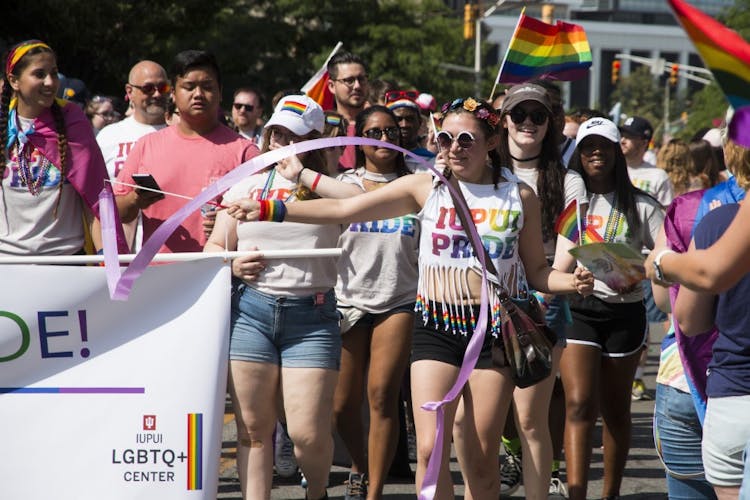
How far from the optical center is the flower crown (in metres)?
5.50

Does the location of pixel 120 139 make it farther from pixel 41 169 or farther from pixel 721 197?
pixel 721 197

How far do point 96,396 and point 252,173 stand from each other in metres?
1.11

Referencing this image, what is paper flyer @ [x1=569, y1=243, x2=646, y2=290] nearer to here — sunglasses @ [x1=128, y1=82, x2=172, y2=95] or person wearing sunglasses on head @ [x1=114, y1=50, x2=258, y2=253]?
person wearing sunglasses on head @ [x1=114, y1=50, x2=258, y2=253]

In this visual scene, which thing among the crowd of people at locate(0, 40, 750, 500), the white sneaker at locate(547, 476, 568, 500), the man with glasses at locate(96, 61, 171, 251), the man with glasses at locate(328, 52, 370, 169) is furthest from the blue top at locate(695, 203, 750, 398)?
the man with glasses at locate(328, 52, 370, 169)

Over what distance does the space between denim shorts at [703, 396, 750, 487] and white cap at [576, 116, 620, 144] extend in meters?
2.88

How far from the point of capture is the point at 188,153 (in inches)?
251

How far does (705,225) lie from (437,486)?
2070 mm

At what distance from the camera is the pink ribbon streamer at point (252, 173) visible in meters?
5.04

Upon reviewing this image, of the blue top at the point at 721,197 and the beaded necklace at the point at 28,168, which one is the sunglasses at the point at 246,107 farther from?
the blue top at the point at 721,197

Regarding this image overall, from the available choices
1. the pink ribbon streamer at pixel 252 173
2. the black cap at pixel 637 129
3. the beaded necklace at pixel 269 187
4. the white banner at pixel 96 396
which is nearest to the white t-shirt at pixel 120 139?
the beaded necklace at pixel 269 187

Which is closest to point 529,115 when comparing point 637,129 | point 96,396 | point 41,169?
point 41,169

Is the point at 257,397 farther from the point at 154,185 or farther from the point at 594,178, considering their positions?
the point at 594,178

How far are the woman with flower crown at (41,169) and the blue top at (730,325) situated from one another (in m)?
3.02

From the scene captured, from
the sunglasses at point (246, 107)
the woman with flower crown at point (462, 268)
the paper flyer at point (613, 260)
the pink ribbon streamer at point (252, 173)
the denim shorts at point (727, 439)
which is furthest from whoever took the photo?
the sunglasses at point (246, 107)
